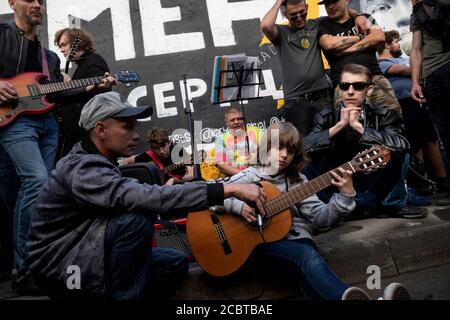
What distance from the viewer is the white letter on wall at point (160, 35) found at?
707 cm

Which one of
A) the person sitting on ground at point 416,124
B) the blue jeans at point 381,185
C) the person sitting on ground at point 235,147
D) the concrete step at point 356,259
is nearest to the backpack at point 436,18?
the person sitting on ground at point 416,124

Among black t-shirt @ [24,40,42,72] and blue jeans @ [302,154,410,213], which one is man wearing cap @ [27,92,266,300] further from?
blue jeans @ [302,154,410,213]

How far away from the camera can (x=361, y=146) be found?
12.2 ft

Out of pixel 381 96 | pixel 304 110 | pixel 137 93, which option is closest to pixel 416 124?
pixel 381 96

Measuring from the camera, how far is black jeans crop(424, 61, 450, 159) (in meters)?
4.21

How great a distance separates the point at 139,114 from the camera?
2.57 meters

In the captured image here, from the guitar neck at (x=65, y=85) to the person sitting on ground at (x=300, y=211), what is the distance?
5.12 ft

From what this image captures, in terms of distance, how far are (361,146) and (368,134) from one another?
0.48ft

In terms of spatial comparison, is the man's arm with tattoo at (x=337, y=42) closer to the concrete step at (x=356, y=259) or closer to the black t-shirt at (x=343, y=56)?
the black t-shirt at (x=343, y=56)

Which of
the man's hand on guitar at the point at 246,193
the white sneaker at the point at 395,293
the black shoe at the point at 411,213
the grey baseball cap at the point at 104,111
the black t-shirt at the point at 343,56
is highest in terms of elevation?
the black t-shirt at the point at 343,56

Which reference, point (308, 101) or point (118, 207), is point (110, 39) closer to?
point (308, 101)

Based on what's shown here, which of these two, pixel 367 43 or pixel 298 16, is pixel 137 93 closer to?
pixel 298 16
